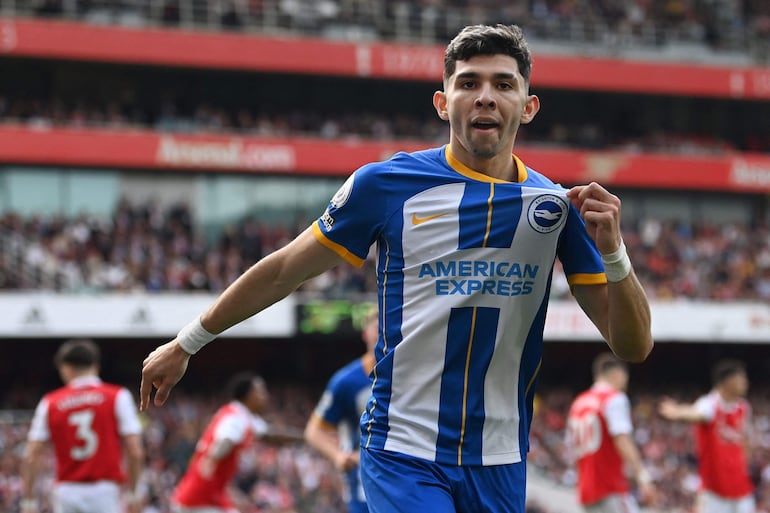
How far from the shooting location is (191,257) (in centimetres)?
2783

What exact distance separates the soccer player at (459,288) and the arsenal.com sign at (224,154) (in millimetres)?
26741

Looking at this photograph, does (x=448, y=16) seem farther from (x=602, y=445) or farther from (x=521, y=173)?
(x=521, y=173)

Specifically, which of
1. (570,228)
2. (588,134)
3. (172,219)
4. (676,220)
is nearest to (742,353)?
(676,220)

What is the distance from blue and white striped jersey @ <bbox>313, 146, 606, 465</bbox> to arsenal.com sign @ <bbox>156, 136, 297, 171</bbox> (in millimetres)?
26781

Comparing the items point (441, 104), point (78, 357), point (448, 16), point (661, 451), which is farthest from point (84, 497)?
point (448, 16)

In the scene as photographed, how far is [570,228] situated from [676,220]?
32296 mm

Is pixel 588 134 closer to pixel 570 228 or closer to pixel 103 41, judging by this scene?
pixel 103 41

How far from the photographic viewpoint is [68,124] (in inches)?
1185

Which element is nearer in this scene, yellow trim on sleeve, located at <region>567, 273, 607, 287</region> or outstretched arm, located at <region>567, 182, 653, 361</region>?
outstretched arm, located at <region>567, 182, 653, 361</region>

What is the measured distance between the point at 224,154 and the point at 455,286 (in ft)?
89.4

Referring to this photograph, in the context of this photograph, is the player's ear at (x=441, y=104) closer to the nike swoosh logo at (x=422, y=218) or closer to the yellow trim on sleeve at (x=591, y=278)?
the nike swoosh logo at (x=422, y=218)

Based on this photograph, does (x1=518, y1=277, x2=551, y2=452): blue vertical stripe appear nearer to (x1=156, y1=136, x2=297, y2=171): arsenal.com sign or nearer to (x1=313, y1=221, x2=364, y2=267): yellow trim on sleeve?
(x1=313, y1=221, x2=364, y2=267): yellow trim on sleeve

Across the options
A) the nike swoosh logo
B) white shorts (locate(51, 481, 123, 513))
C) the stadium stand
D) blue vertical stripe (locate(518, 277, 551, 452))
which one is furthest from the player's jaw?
the stadium stand

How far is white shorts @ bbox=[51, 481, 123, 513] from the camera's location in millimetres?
9680
